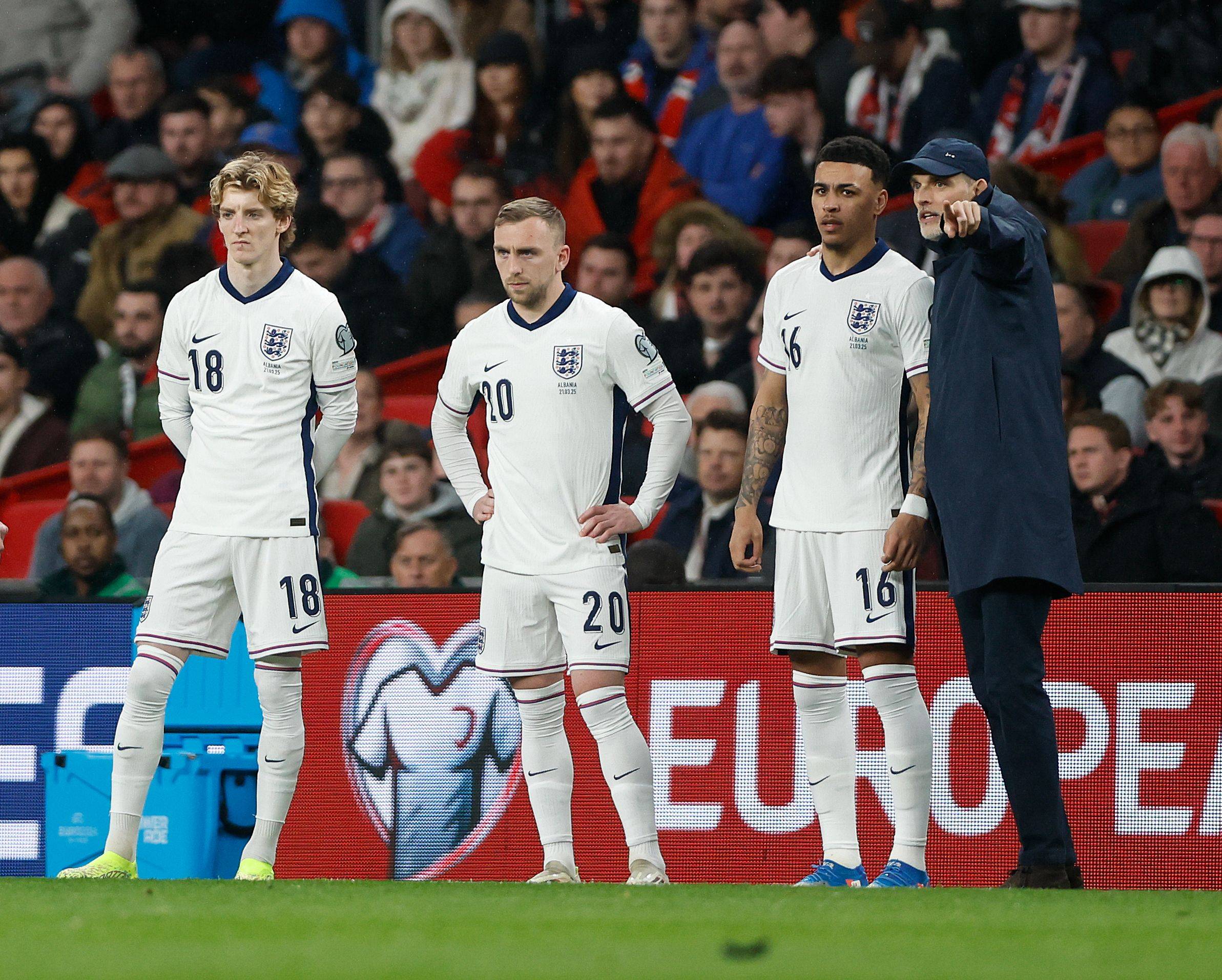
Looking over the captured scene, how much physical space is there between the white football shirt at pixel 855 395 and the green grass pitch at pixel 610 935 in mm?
1293

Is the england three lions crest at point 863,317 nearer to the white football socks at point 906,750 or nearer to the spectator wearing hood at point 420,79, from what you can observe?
the white football socks at point 906,750

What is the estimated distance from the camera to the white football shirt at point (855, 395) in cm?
482

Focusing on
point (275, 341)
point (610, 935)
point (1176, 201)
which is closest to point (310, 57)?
point (1176, 201)

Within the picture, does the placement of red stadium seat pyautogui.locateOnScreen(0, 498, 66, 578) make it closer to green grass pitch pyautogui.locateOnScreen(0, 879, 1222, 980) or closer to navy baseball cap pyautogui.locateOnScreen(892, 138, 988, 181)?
green grass pitch pyautogui.locateOnScreen(0, 879, 1222, 980)

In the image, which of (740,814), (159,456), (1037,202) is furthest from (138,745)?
(1037,202)

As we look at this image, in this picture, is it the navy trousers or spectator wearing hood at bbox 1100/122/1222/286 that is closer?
the navy trousers

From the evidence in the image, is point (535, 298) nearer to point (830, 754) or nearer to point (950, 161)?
point (950, 161)

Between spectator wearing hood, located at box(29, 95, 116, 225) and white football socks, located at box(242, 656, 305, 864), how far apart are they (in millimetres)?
5846

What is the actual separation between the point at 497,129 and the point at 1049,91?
3102 mm

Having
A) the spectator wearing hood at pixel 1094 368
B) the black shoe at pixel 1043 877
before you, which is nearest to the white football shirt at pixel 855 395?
the black shoe at pixel 1043 877

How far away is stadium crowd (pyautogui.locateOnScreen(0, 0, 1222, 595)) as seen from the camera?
7.59 m

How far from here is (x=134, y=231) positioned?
9.84 meters

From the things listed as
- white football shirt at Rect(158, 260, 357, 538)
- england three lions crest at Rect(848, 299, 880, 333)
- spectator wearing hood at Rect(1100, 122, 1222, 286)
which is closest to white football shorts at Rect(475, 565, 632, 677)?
white football shirt at Rect(158, 260, 357, 538)

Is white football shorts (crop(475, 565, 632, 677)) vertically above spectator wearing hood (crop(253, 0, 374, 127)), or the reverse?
spectator wearing hood (crop(253, 0, 374, 127))
